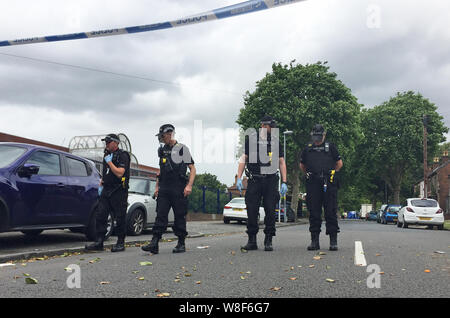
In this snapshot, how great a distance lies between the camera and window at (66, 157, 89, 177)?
332 inches

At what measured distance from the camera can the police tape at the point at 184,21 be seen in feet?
25.9

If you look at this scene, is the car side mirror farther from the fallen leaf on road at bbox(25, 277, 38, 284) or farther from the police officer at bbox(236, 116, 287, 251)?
the police officer at bbox(236, 116, 287, 251)

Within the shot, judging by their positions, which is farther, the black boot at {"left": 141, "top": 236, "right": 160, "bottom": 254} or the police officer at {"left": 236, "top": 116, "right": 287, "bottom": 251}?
the police officer at {"left": 236, "top": 116, "right": 287, "bottom": 251}

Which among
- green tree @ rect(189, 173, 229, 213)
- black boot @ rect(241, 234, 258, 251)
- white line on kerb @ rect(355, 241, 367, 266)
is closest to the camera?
white line on kerb @ rect(355, 241, 367, 266)

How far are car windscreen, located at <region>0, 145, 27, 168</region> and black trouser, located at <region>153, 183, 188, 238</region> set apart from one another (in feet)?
7.94

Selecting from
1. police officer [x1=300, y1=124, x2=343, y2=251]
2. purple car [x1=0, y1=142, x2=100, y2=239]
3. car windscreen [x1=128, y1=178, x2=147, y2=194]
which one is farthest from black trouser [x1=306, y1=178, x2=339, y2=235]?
car windscreen [x1=128, y1=178, x2=147, y2=194]

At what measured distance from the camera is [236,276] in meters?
4.69

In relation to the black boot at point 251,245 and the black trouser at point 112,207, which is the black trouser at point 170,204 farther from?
the black boot at point 251,245

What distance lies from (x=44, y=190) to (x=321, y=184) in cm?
452

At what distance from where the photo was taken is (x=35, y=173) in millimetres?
7223

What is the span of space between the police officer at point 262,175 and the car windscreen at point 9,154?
3557mm

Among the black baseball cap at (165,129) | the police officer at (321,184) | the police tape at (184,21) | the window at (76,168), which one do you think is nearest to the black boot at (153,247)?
the black baseball cap at (165,129)

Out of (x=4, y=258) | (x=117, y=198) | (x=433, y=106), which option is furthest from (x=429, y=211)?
(x=433, y=106)

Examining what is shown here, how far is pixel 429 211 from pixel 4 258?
18861 millimetres
